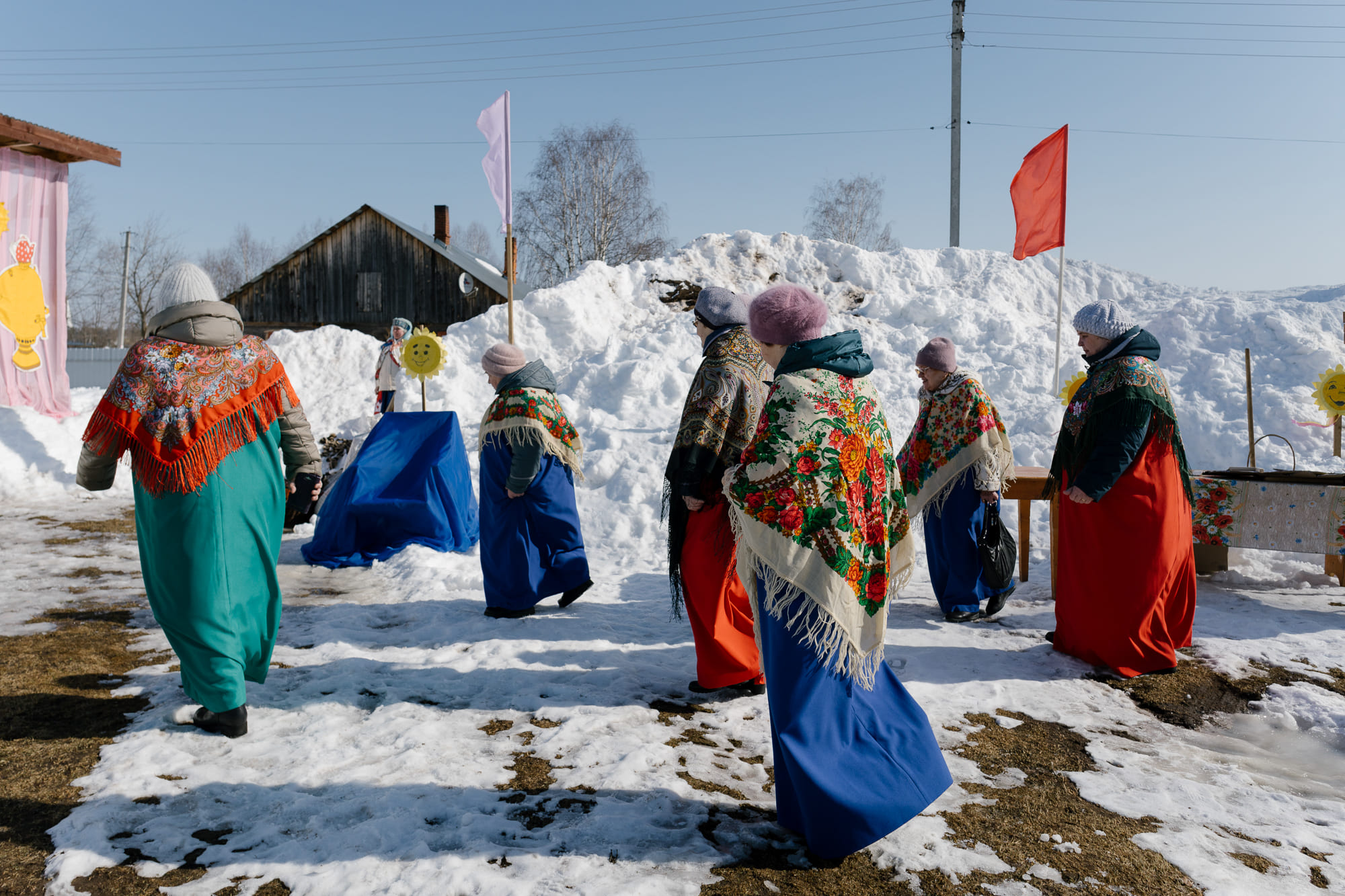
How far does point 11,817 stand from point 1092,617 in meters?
4.50

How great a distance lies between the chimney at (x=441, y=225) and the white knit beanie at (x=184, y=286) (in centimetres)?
2570

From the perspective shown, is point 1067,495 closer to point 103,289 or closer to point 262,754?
point 262,754

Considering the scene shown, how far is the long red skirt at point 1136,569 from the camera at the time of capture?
13.0 feet

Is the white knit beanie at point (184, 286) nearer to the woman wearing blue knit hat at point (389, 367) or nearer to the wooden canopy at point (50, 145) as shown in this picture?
the woman wearing blue knit hat at point (389, 367)

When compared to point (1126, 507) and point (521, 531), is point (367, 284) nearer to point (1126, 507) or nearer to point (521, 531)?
point (521, 531)

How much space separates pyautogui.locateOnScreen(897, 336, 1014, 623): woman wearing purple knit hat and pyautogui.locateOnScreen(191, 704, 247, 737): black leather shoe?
12.2ft

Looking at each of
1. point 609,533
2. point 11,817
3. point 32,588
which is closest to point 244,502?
point 11,817

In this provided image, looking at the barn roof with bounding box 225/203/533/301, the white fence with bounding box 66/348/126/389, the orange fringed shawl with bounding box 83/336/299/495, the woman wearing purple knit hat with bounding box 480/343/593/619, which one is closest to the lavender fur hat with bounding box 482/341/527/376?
the woman wearing purple knit hat with bounding box 480/343/593/619

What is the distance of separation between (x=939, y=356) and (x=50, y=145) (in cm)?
1107

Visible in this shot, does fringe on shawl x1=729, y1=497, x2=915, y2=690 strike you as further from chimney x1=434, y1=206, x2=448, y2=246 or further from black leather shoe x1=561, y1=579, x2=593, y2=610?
chimney x1=434, y1=206, x2=448, y2=246

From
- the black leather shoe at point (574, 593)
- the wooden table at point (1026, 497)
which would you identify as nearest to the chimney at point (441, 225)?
the black leather shoe at point (574, 593)

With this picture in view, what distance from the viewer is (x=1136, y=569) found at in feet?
13.1

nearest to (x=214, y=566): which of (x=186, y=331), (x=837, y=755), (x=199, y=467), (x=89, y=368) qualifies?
(x=199, y=467)

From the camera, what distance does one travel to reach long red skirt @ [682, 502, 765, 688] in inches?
144
